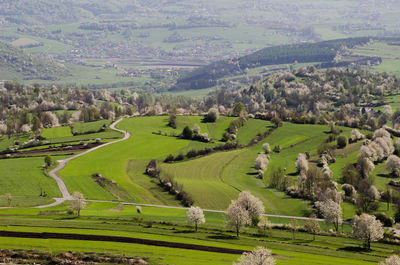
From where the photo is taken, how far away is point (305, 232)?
94062 millimetres

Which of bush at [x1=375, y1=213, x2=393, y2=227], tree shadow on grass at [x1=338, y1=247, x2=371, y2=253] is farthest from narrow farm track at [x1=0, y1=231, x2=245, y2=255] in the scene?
bush at [x1=375, y1=213, x2=393, y2=227]

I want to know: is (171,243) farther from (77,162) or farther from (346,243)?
(77,162)

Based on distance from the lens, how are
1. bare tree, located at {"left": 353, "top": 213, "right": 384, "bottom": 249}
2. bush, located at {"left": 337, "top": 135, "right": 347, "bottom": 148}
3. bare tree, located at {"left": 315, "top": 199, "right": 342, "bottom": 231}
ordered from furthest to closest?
bush, located at {"left": 337, "top": 135, "right": 347, "bottom": 148} < bare tree, located at {"left": 315, "top": 199, "right": 342, "bottom": 231} < bare tree, located at {"left": 353, "top": 213, "right": 384, "bottom": 249}

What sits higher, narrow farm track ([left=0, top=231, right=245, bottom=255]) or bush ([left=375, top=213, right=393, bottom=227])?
narrow farm track ([left=0, top=231, right=245, bottom=255])

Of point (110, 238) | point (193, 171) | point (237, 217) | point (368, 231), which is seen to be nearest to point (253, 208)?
point (237, 217)

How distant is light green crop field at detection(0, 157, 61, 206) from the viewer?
113 metres

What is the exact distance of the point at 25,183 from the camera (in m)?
128

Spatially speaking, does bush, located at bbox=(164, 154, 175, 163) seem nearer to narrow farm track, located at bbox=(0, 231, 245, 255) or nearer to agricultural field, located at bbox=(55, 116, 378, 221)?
agricultural field, located at bbox=(55, 116, 378, 221)

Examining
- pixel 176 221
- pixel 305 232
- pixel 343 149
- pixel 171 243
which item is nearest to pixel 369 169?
pixel 343 149

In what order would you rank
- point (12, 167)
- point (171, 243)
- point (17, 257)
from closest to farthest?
point (17, 257) → point (171, 243) → point (12, 167)

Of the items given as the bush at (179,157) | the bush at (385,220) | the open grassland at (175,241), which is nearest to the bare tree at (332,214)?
the open grassland at (175,241)

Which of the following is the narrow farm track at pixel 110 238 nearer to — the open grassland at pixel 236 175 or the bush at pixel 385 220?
the open grassland at pixel 236 175

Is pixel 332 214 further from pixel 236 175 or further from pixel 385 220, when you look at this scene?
pixel 236 175

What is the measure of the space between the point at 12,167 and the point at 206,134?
82639 mm
